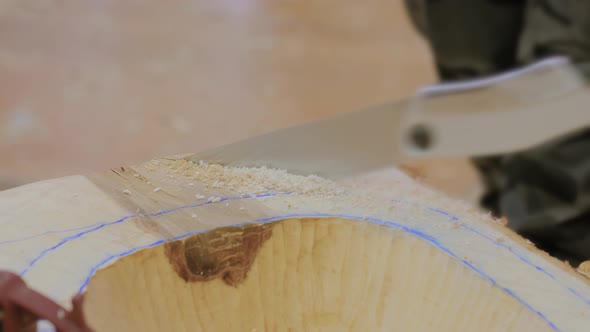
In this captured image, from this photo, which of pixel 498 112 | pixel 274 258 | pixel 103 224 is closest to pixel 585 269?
pixel 498 112

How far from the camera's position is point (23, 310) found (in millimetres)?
473

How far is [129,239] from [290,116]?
1511mm

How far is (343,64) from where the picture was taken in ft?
7.81

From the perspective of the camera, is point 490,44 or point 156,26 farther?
point 156,26

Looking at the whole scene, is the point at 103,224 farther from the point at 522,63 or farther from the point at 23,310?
the point at 522,63

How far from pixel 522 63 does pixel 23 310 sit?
Answer: 1.25 metres

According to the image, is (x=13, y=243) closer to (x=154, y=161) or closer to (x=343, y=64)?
(x=154, y=161)

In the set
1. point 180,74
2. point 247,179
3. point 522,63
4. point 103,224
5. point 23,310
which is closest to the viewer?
point 23,310

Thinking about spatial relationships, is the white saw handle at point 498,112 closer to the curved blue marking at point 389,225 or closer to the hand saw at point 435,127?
the hand saw at point 435,127

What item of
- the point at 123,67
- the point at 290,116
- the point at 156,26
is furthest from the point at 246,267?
the point at 156,26

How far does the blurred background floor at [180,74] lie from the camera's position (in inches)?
75.7

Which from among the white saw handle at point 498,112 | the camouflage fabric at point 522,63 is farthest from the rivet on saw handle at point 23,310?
the camouflage fabric at point 522,63

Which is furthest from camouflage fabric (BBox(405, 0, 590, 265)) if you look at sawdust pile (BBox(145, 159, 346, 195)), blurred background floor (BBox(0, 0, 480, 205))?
sawdust pile (BBox(145, 159, 346, 195))

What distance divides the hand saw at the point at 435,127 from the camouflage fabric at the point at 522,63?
49 cm
